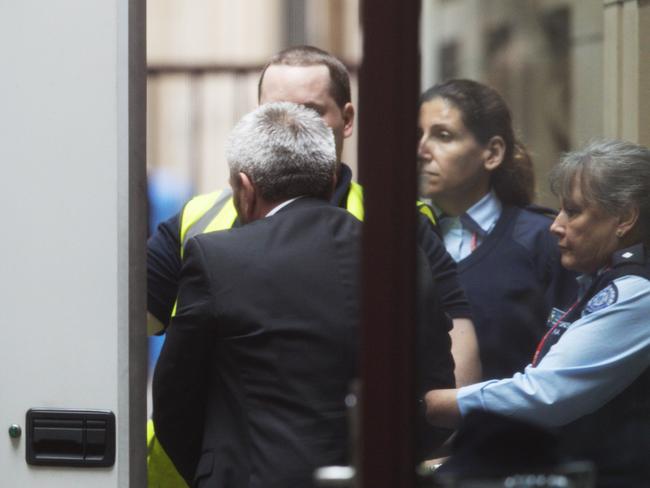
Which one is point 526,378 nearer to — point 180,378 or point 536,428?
point 536,428

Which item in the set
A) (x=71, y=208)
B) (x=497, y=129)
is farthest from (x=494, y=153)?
(x=71, y=208)

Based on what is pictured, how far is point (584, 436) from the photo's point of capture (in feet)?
7.41

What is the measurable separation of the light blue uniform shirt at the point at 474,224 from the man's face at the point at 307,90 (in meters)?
0.60

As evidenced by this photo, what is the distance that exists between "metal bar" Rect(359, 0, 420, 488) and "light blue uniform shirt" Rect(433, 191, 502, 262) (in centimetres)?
74

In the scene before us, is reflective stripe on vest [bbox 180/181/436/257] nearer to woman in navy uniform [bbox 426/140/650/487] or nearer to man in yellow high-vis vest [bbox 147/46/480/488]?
man in yellow high-vis vest [bbox 147/46/480/488]

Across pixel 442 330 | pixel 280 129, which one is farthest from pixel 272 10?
pixel 442 330

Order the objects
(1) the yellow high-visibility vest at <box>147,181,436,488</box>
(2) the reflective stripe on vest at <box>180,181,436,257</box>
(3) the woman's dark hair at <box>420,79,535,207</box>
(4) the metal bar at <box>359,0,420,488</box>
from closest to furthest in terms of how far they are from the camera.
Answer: (4) the metal bar at <box>359,0,420,488</box>, (3) the woman's dark hair at <box>420,79,535,207</box>, (1) the yellow high-visibility vest at <box>147,181,436,488</box>, (2) the reflective stripe on vest at <box>180,181,436,257</box>

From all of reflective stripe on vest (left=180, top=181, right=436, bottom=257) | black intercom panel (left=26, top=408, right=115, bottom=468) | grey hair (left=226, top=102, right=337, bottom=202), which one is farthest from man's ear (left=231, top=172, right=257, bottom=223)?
black intercom panel (left=26, top=408, right=115, bottom=468)

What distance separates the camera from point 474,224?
279 centimetres

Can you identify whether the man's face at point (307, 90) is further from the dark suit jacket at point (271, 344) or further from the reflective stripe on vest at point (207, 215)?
the dark suit jacket at point (271, 344)

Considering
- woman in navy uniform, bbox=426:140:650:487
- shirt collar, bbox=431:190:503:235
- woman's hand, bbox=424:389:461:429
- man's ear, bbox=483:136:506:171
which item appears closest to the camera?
woman's hand, bbox=424:389:461:429

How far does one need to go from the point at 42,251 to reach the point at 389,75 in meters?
0.90

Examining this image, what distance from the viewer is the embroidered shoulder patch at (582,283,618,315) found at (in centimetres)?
247

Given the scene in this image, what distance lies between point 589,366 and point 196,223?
1.16 metres
